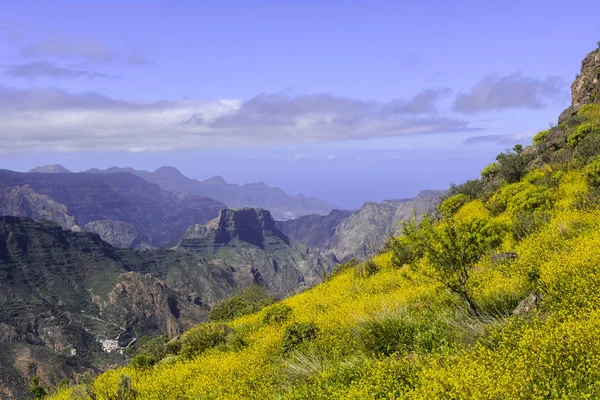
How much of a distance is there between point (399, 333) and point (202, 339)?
9017 mm

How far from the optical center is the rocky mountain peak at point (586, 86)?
41188 millimetres

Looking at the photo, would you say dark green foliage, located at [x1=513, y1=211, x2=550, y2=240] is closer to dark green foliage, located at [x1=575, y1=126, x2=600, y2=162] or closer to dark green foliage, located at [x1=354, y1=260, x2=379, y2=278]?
dark green foliage, located at [x1=354, y1=260, x2=379, y2=278]

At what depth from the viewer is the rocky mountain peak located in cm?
4119

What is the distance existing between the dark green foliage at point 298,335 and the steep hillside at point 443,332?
0.04m

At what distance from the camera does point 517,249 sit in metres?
14.1

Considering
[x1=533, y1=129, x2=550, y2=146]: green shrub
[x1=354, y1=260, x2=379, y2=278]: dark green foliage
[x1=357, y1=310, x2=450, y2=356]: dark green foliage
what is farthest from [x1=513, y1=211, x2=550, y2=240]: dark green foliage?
[x1=533, y1=129, x2=550, y2=146]: green shrub

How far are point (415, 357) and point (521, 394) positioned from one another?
2786 mm

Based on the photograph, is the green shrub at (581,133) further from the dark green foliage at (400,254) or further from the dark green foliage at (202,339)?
the dark green foliage at (202,339)

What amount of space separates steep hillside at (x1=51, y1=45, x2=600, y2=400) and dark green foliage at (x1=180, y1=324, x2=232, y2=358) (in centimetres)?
7

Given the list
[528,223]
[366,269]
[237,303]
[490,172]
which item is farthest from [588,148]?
[237,303]

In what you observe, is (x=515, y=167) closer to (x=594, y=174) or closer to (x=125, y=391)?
(x=594, y=174)

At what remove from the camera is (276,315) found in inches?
655

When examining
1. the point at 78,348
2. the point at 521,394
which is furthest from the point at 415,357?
→ the point at 78,348

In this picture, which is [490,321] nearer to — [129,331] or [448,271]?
[448,271]
